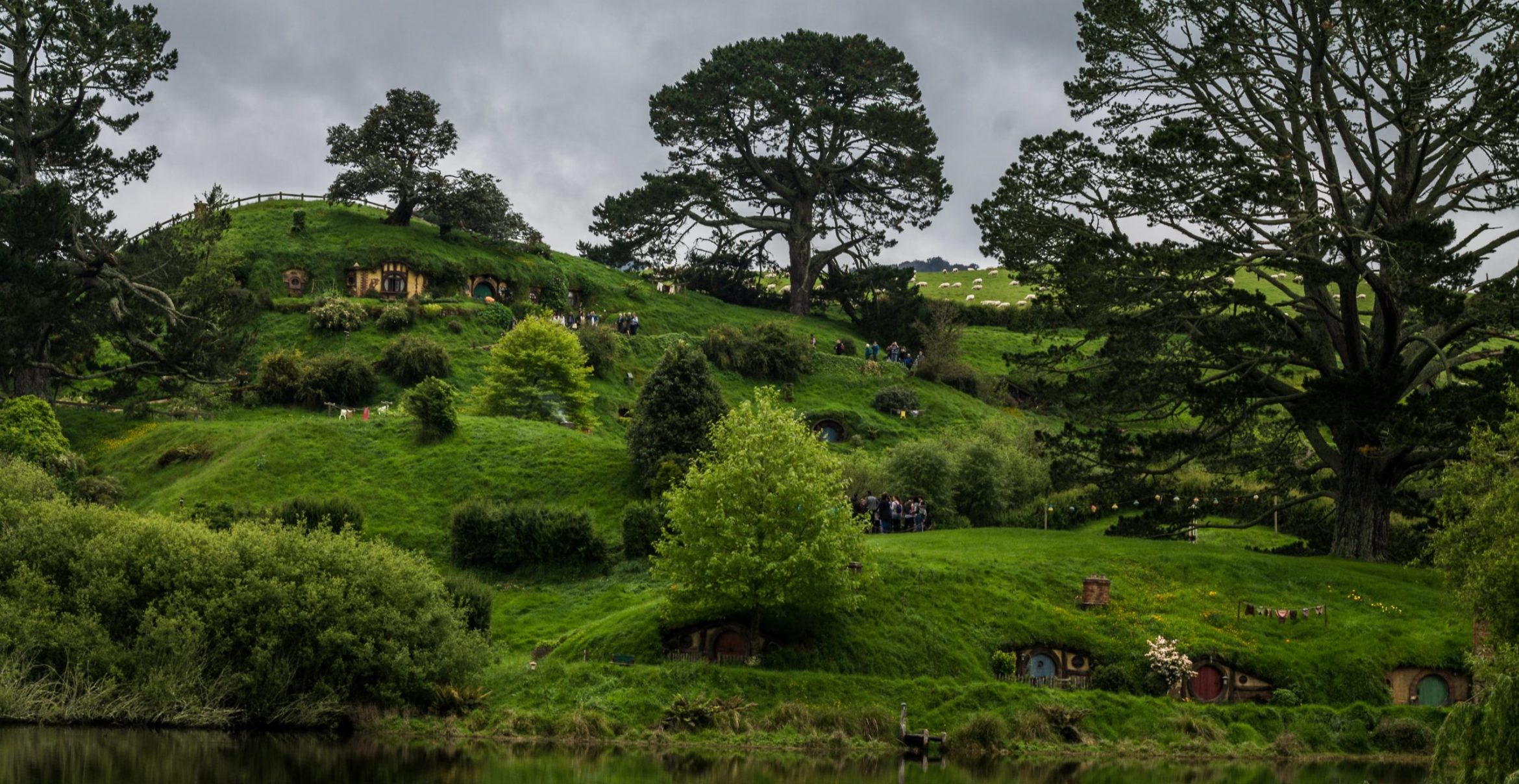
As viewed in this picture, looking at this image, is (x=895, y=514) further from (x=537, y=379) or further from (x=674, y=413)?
(x=537, y=379)

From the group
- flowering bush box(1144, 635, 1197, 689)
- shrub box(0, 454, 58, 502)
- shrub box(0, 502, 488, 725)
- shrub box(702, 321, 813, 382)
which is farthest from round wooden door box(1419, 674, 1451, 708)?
shrub box(702, 321, 813, 382)

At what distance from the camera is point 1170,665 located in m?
47.8

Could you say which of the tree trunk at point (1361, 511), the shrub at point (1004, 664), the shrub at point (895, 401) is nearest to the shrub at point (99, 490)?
the shrub at point (1004, 664)

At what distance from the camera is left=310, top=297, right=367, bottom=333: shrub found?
9231cm

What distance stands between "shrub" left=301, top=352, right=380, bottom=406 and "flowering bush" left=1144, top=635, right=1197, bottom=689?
49159 millimetres

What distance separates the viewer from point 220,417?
78125mm

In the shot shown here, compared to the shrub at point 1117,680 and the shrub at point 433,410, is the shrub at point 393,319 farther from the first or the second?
the shrub at point 1117,680

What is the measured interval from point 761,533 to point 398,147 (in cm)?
7189

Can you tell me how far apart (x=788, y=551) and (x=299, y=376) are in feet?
143

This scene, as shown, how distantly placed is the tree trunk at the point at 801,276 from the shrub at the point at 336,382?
1593 inches

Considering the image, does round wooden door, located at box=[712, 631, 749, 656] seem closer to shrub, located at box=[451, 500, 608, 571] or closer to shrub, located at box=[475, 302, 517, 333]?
shrub, located at box=[451, 500, 608, 571]

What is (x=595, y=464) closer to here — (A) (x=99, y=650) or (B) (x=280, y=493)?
(B) (x=280, y=493)

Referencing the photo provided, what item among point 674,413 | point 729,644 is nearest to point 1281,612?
point 729,644

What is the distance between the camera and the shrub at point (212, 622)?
41.8 m
